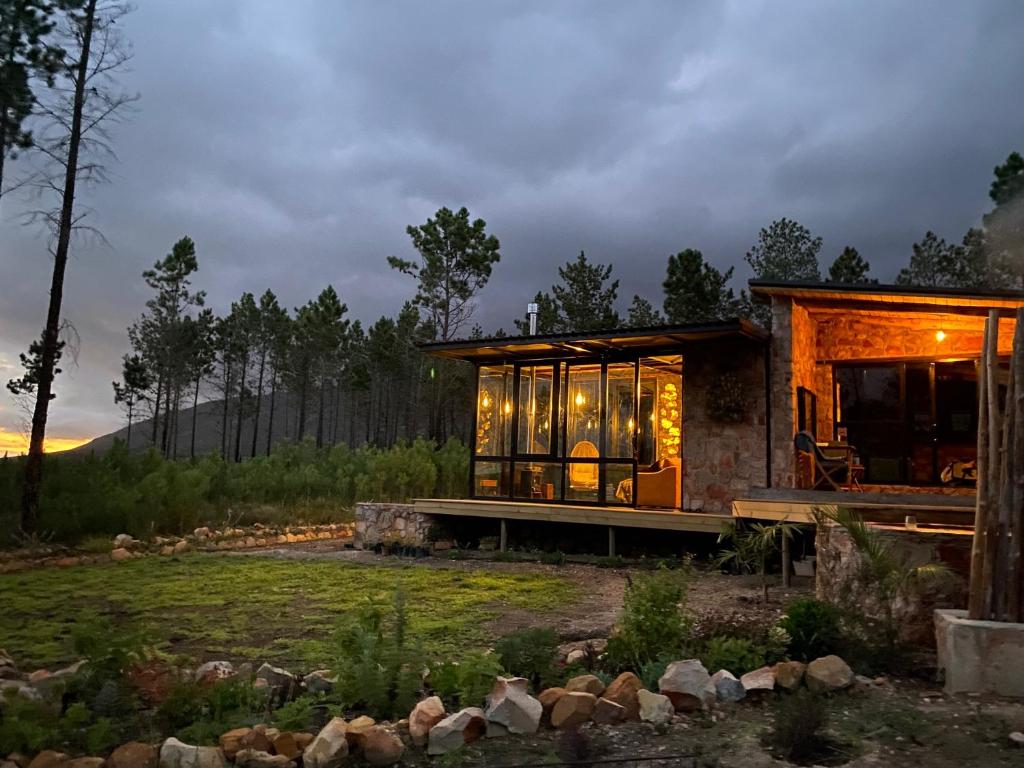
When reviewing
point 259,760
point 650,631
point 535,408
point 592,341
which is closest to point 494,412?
point 535,408

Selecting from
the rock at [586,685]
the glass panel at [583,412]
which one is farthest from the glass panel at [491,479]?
the rock at [586,685]

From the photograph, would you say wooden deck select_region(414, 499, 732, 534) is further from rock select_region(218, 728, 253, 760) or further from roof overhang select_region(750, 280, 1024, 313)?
rock select_region(218, 728, 253, 760)

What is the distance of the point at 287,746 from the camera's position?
2.67 m

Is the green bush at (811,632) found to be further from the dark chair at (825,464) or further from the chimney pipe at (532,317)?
the chimney pipe at (532,317)

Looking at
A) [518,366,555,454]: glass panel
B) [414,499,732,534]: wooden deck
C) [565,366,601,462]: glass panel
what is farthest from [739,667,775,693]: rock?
[518,366,555,454]: glass panel

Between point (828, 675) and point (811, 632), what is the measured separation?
0.45 m

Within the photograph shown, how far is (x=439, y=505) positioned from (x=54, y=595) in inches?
200

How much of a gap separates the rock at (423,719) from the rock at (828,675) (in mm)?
1881

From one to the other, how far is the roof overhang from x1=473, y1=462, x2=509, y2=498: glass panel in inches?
180

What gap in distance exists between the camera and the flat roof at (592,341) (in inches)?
350

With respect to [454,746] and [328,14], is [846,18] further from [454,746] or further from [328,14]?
[454,746]

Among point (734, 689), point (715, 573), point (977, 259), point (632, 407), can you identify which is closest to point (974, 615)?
point (734, 689)

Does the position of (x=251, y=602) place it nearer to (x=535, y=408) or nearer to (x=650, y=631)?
(x=650, y=631)

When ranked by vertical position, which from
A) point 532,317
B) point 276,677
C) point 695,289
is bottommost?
point 276,677
